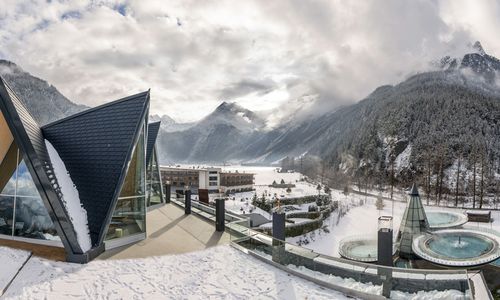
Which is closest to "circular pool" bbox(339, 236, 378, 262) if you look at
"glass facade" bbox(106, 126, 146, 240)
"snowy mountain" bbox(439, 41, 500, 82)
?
"glass facade" bbox(106, 126, 146, 240)

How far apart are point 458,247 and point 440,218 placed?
36.8 ft

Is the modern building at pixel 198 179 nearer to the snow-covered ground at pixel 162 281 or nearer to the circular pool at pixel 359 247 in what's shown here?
the circular pool at pixel 359 247

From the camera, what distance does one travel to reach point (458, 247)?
2398 cm

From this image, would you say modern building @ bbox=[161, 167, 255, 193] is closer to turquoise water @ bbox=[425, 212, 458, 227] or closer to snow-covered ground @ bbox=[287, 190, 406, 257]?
snow-covered ground @ bbox=[287, 190, 406, 257]

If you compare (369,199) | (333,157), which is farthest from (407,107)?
(369,199)

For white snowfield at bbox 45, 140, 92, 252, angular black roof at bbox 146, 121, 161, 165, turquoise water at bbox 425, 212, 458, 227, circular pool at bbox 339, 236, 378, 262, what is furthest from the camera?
turquoise water at bbox 425, 212, 458, 227

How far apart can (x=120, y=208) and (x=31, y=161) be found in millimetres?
3050

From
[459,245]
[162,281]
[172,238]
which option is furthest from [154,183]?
[459,245]

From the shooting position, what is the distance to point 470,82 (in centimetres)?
13400

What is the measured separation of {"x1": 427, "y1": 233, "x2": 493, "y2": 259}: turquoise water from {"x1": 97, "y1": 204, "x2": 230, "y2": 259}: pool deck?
18.2 metres

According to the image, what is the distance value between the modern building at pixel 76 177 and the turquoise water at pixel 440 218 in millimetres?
31532

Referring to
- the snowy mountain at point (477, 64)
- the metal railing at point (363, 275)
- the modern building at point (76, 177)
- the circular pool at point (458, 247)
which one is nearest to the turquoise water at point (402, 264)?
the circular pool at point (458, 247)

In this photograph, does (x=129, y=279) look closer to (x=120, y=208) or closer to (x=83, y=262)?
(x=83, y=262)

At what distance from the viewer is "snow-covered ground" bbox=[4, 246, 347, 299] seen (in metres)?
7.40
